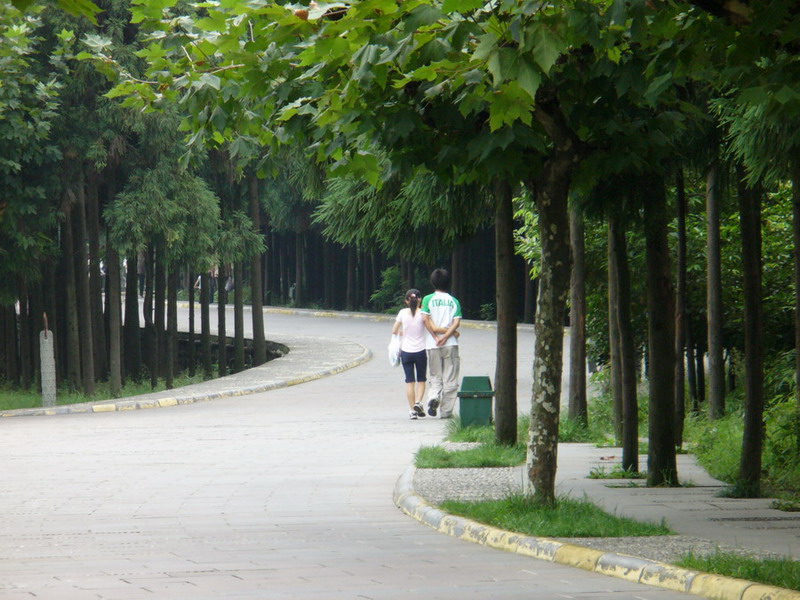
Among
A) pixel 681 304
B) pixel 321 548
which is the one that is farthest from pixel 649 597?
pixel 681 304

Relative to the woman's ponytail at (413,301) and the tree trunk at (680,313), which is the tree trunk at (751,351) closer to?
the tree trunk at (680,313)

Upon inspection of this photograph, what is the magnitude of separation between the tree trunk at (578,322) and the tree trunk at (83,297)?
13.8 metres

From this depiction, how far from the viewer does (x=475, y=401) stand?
17.1m

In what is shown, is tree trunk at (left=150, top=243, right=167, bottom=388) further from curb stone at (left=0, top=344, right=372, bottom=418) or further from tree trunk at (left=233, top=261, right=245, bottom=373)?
curb stone at (left=0, top=344, right=372, bottom=418)

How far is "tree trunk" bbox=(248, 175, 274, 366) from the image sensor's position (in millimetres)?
34375

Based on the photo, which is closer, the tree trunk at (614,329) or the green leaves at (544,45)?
the green leaves at (544,45)

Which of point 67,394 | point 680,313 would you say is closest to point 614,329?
point 680,313

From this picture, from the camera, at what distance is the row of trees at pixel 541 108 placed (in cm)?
666

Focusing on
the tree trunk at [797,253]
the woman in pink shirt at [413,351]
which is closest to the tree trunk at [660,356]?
the tree trunk at [797,253]

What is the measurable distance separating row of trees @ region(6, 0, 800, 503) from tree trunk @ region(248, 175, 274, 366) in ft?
69.7

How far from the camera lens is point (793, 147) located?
8.98 meters

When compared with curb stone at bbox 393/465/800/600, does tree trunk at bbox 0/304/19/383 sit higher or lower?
higher

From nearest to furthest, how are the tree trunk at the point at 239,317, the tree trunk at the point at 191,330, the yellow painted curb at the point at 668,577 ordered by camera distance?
the yellow painted curb at the point at 668,577 < the tree trunk at the point at 239,317 < the tree trunk at the point at 191,330

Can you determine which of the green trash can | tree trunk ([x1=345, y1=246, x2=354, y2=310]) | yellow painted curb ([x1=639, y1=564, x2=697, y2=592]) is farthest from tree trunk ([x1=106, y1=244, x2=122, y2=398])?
tree trunk ([x1=345, y1=246, x2=354, y2=310])
